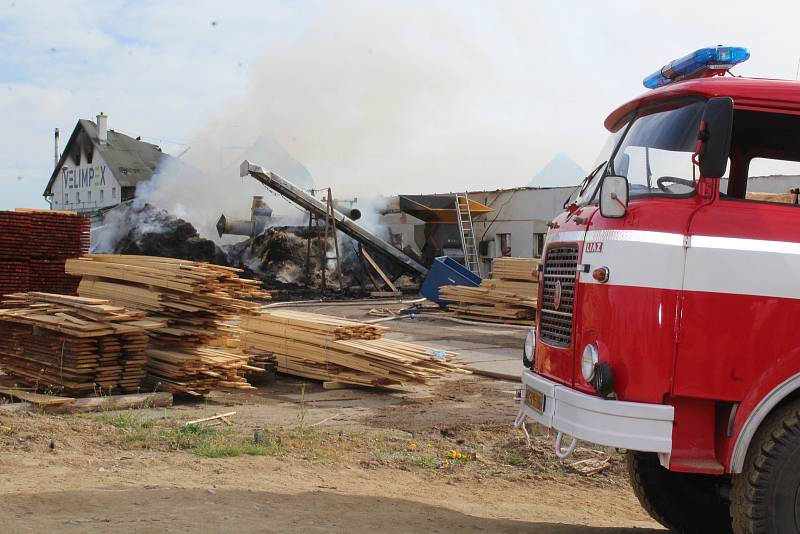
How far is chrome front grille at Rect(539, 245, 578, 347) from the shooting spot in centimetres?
542

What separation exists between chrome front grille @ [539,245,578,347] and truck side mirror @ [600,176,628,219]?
0.41m

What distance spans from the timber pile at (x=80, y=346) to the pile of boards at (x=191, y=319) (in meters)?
0.29

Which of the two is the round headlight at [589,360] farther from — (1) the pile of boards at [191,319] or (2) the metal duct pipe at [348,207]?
(2) the metal duct pipe at [348,207]

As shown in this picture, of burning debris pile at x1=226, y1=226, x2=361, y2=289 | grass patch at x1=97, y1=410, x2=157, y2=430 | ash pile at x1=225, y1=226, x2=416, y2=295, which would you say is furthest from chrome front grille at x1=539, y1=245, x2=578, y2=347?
burning debris pile at x1=226, y1=226, x2=361, y2=289

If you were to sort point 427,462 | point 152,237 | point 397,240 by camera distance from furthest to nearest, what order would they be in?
point 397,240 < point 152,237 < point 427,462

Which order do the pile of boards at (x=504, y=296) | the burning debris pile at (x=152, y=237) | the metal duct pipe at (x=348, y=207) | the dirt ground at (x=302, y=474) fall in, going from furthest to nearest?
the metal duct pipe at (x=348, y=207) → the burning debris pile at (x=152, y=237) → the pile of boards at (x=504, y=296) → the dirt ground at (x=302, y=474)

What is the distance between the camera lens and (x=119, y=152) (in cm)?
4638

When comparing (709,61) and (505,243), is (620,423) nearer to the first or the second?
(709,61)

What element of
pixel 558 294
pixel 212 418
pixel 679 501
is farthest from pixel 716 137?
pixel 212 418

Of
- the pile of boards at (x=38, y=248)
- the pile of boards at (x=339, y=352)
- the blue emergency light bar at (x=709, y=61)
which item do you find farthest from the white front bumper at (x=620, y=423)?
the pile of boards at (x=38, y=248)

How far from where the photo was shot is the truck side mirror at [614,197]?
5.04 metres

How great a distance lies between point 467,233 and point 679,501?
2627 centimetres

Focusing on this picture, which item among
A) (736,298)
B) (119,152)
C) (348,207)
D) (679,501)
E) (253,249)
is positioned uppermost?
(119,152)

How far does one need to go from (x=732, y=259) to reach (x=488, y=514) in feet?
9.15
